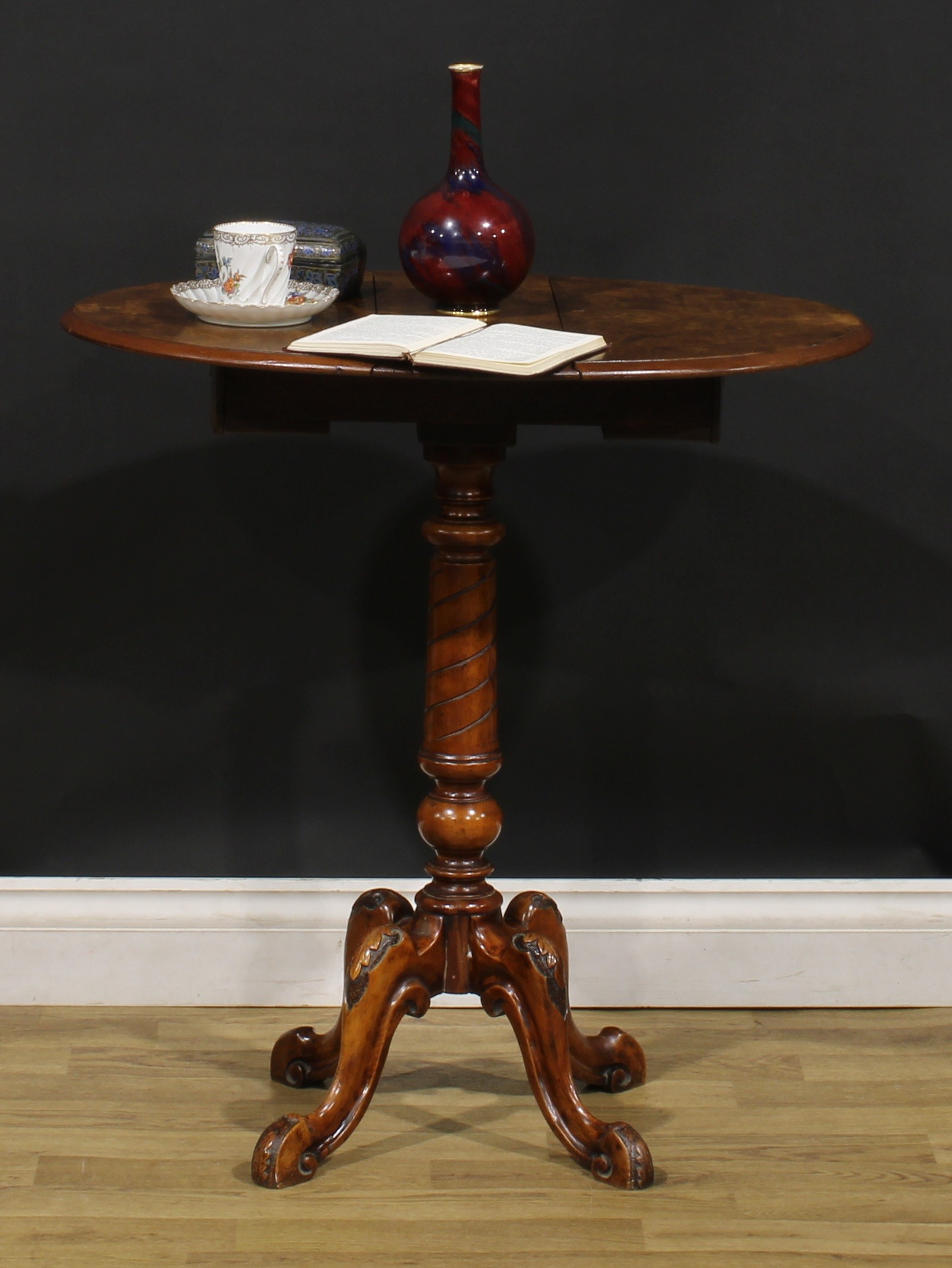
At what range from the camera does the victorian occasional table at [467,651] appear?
150 cm

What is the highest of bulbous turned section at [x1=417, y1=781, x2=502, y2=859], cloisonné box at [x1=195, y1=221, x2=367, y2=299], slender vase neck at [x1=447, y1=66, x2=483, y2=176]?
slender vase neck at [x1=447, y1=66, x2=483, y2=176]

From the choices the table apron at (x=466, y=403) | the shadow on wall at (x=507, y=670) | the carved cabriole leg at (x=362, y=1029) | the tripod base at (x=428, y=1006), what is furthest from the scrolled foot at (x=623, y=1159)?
the table apron at (x=466, y=403)

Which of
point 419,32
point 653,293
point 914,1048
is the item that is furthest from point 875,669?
point 419,32

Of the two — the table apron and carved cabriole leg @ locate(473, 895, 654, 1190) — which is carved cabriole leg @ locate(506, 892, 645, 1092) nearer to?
carved cabriole leg @ locate(473, 895, 654, 1190)

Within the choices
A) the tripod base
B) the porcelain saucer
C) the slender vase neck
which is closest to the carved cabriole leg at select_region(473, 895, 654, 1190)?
the tripod base

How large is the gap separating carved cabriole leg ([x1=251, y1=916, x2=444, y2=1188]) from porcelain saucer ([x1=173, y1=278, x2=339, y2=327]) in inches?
27.9

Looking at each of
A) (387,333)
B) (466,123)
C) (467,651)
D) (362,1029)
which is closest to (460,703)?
(467,651)

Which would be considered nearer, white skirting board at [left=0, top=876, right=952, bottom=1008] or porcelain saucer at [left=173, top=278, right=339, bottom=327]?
porcelain saucer at [left=173, top=278, right=339, bottom=327]

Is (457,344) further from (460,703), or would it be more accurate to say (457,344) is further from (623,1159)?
(623,1159)

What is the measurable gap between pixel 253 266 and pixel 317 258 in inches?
5.6

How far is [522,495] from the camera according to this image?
6.96 feet

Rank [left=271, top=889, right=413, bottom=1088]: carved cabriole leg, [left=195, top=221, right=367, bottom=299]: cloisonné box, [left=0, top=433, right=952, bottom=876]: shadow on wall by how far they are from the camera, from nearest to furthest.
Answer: [left=195, top=221, right=367, bottom=299]: cloisonné box, [left=271, top=889, right=413, bottom=1088]: carved cabriole leg, [left=0, top=433, right=952, bottom=876]: shadow on wall

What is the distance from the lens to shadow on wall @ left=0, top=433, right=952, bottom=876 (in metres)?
2.12

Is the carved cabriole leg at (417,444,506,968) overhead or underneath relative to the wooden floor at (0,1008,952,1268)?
overhead
